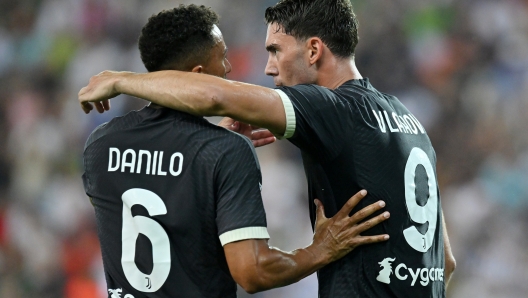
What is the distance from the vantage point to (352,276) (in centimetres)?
267

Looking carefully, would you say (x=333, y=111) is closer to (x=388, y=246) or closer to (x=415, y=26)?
(x=388, y=246)

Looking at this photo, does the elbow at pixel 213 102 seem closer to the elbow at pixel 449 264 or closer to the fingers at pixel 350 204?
the fingers at pixel 350 204

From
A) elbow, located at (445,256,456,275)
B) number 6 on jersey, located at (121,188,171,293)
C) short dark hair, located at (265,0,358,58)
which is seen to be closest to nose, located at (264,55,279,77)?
short dark hair, located at (265,0,358,58)

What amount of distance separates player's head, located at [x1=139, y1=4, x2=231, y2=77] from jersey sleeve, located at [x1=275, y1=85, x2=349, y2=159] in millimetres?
331

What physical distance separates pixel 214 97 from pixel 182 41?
1.01ft

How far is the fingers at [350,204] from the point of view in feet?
8.68

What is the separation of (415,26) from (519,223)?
2234 millimetres

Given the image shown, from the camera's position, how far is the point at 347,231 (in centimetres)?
264

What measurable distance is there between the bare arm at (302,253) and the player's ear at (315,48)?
0.67 metres

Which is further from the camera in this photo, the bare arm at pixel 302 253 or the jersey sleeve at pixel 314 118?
the jersey sleeve at pixel 314 118

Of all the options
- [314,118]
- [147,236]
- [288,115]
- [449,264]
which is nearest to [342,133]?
[314,118]

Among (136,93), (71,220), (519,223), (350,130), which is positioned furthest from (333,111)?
(71,220)

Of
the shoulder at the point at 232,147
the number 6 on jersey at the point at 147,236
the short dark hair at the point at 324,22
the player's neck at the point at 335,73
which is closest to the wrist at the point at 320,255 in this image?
the shoulder at the point at 232,147

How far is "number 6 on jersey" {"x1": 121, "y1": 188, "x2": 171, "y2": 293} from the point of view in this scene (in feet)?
8.04
